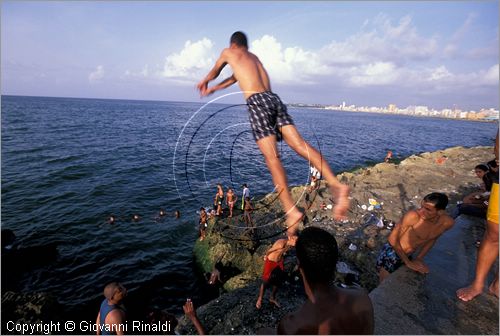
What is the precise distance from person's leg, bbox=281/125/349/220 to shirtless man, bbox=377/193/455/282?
94.3 inches

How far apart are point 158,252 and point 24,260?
6822mm

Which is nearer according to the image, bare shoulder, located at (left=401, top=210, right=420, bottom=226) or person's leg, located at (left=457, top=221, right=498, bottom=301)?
person's leg, located at (left=457, top=221, right=498, bottom=301)

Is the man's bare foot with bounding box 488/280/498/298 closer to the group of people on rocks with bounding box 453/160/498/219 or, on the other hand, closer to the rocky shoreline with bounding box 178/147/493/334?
the rocky shoreline with bounding box 178/147/493/334

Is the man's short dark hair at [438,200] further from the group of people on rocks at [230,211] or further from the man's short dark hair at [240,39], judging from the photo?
the group of people on rocks at [230,211]

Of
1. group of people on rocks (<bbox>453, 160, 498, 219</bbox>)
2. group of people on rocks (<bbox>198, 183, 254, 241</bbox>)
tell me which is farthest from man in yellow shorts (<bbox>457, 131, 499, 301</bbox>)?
group of people on rocks (<bbox>198, 183, 254, 241</bbox>)

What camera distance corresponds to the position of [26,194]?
77.7 ft


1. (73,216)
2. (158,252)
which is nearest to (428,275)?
(158,252)

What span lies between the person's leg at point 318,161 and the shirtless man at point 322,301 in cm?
144

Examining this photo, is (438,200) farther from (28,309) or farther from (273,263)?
(28,309)

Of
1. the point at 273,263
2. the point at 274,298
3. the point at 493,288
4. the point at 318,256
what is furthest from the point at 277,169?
the point at 274,298

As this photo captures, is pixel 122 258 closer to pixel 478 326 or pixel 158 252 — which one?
pixel 158 252

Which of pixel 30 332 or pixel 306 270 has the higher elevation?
pixel 306 270

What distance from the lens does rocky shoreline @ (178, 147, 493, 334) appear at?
7.75 metres

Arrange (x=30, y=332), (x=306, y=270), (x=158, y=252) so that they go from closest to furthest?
(x=306, y=270) < (x=30, y=332) < (x=158, y=252)
